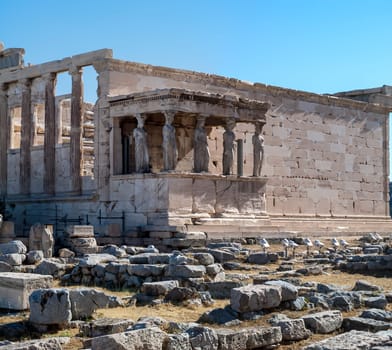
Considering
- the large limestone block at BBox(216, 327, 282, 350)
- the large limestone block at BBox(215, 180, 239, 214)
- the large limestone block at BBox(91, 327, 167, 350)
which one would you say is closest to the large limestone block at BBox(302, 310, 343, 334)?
the large limestone block at BBox(216, 327, 282, 350)

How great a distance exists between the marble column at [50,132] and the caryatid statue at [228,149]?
17.5 ft

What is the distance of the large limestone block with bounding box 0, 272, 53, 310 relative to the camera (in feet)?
30.8

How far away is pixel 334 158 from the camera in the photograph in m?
27.2

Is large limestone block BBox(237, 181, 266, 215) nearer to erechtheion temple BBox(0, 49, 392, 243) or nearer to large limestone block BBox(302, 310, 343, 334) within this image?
erechtheion temple BBox(0, 49, 392, 243)

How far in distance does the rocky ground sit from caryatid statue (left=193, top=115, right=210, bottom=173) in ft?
16.8

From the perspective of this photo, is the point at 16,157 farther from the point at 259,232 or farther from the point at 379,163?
the point at 379,163

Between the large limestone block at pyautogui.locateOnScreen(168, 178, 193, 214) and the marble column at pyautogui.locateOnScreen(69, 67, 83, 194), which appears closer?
the large limestone block at pyautogui.locateOnScreen(168, 178, 193, 214)

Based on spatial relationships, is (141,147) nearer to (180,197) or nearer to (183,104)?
(183,104)

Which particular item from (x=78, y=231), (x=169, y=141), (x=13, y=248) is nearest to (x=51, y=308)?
(x=13, y=248)

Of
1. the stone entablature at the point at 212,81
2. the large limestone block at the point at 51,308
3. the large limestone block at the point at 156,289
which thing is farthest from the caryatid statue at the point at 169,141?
the large limestone block at the point at 51,308

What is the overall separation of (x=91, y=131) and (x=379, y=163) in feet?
36.9

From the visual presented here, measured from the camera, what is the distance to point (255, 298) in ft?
29.0

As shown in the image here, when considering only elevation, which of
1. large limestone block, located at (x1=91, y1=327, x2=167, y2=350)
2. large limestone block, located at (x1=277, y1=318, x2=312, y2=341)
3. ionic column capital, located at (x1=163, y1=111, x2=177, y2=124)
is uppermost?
ionic column capital, located at (x1=163, y1=111, x2=177, y2=124)

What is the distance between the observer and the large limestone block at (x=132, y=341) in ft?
20.6
